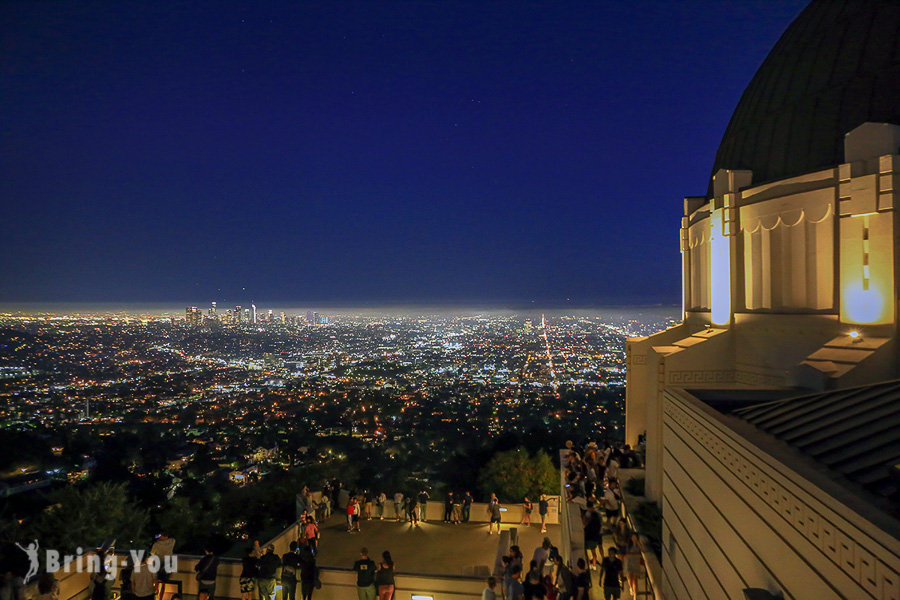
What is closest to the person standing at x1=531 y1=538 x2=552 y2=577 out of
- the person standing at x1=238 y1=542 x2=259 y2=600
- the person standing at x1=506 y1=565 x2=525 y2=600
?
the person standing at x1=506 y1=565 x2=525 y2=600

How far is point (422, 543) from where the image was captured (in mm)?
10867

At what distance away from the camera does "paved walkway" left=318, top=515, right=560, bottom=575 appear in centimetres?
988

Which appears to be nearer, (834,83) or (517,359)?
(834,83)

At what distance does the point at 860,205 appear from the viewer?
770 cm

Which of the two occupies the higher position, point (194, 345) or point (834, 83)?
point (834, 83)

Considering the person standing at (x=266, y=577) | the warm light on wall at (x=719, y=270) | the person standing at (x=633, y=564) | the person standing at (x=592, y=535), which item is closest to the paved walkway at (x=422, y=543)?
the person standing at (x=592, y=535)

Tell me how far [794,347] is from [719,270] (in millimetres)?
2371

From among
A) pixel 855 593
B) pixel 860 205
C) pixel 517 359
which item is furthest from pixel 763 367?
pixel 517 359

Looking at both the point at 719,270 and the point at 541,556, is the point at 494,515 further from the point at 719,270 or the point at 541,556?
the point at 719,270

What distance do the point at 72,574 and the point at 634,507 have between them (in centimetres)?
919

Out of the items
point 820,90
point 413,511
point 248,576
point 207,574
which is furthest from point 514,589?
point 820,90

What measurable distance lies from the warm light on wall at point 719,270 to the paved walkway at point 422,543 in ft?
21.2

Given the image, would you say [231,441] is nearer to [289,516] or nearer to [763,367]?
[289,516]

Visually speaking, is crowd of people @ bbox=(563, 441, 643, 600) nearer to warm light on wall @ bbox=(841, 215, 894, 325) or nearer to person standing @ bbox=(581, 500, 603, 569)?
person standing @ bbox=(581, 500, 603, 569)
